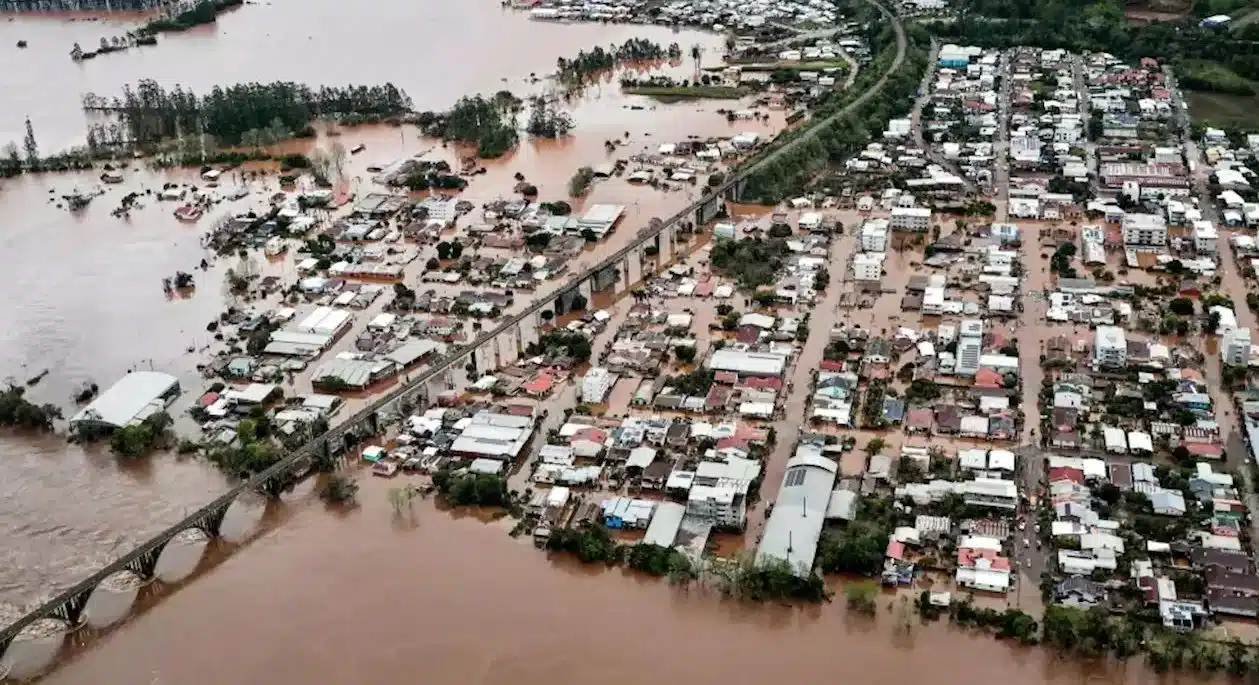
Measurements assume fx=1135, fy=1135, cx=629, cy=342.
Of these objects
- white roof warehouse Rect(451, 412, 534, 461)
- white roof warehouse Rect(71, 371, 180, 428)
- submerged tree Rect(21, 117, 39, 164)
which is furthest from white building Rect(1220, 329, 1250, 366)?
submerged tree Rect(21, 117, 39, 164)

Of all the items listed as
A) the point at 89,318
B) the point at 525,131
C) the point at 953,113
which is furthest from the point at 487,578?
the point at 953,113

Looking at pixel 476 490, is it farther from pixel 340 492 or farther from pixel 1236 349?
pixel 1236 349

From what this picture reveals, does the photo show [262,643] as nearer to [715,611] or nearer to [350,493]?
[350,493]

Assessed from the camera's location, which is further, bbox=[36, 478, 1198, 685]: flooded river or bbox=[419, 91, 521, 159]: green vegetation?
bbox=[419, 91, 521, 159]: green vegetation

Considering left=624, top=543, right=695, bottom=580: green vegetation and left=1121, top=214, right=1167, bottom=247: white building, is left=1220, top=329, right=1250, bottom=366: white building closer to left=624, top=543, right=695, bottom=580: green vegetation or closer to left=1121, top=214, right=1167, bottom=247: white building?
left=1121, top=214, right=1167, bottom=247: white building

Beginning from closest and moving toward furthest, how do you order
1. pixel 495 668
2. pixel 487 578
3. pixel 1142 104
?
pixel 495 668
pixel 487 578
pixel 1142 104

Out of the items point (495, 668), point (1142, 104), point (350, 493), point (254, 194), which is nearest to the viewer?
point (495, 668)

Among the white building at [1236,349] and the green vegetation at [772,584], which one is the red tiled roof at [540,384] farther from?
the white building at [1236,349]
